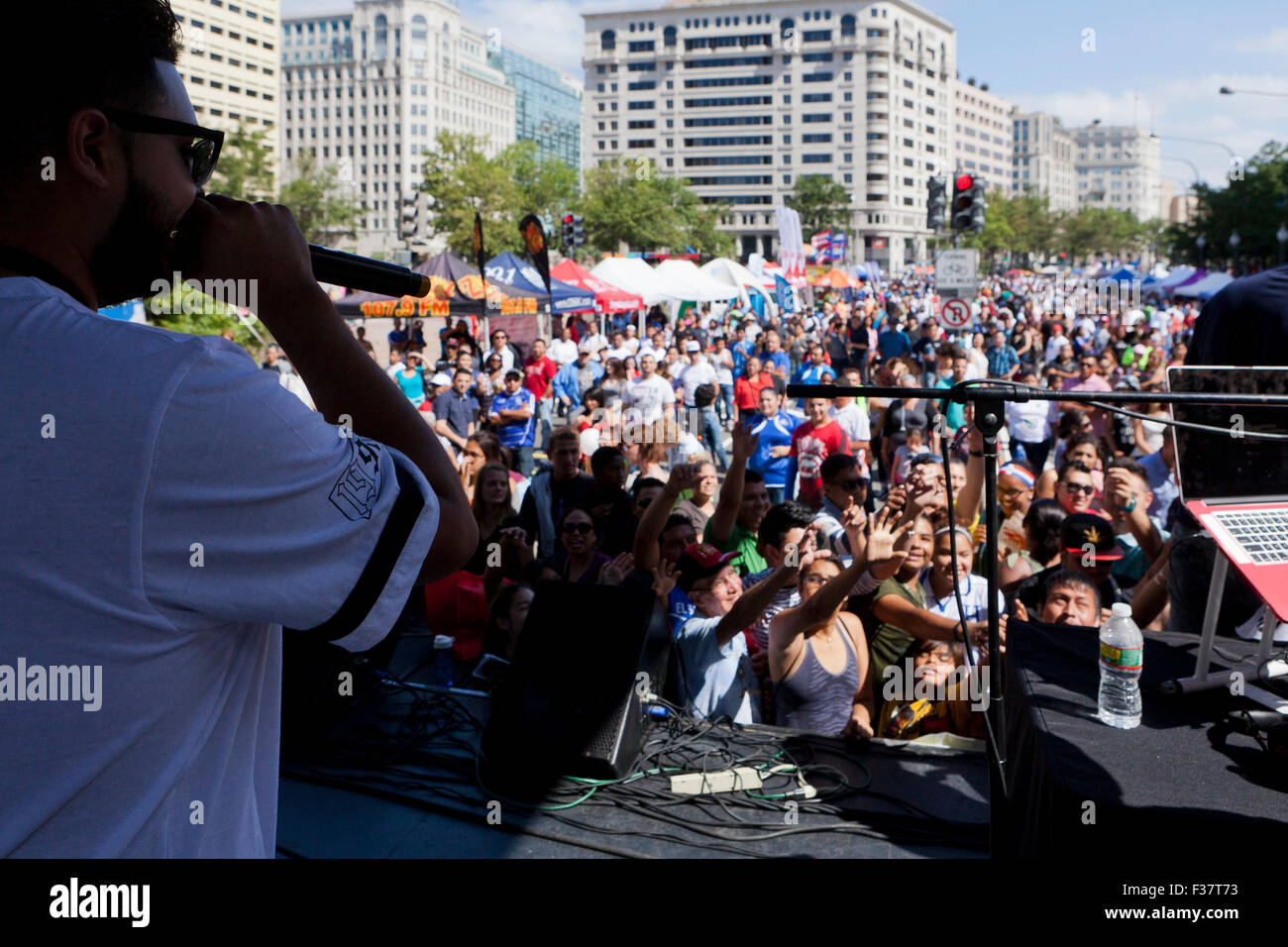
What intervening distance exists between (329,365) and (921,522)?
200 inches

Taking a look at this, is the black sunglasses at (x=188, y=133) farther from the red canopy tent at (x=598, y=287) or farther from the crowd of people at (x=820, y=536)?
the red canopy tent at (x=598, y=287)

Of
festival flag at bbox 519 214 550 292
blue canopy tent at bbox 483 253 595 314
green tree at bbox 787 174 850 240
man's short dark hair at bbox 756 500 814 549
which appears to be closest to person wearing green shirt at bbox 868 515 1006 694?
man's short dark hair at bbox 756 500 814 549

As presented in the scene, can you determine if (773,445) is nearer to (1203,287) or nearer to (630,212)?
(1203,287)

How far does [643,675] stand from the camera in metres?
4.40

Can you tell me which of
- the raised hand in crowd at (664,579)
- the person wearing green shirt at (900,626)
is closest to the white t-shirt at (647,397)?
the raised hand in crowd at (664,579)

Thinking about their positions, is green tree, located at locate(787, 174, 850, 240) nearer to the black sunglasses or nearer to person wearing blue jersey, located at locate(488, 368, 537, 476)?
person wearing blue jersey, located at locate(488, 368, 537, 476)

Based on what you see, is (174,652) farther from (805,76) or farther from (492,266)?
(805,76)

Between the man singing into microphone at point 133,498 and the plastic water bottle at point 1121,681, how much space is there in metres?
1.55

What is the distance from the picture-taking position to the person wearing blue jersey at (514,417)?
1246cm

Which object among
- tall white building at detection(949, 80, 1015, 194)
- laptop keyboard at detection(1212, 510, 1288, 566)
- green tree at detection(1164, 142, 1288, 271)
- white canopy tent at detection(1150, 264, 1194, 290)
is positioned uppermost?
tall white building at detection(949, 80, 1015, 194)

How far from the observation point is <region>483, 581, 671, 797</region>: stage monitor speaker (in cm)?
418

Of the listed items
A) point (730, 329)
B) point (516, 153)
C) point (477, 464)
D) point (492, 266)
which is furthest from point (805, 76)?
point (477, 464)

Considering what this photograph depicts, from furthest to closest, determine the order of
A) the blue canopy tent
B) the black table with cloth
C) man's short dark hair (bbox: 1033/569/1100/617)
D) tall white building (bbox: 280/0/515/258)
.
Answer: tall white building (bbox: 280/0/515/258) → the blue canopy tent → man's short dark hair (bbox: 1033/569/1100/617) → the black table with cloth

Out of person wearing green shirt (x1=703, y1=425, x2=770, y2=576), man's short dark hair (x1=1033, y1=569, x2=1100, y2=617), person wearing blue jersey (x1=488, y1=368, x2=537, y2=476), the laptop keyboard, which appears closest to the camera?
the laptop keyboard
